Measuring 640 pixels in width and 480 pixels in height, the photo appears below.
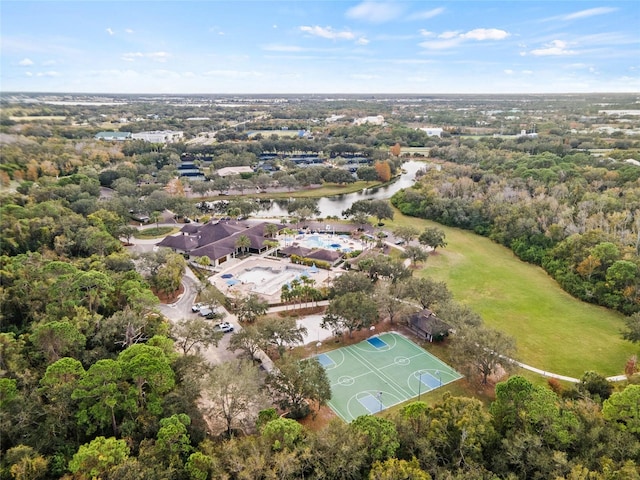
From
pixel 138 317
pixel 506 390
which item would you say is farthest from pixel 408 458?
pixel 138 317

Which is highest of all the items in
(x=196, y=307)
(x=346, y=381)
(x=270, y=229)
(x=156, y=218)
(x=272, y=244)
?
(x=270, y=229)

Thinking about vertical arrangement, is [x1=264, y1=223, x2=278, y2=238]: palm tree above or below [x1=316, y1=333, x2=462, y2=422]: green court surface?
above

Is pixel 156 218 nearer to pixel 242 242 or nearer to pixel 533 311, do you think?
pixel 242 242

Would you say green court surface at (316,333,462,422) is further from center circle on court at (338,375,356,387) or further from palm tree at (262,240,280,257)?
palm tree at (262,240,280,257)

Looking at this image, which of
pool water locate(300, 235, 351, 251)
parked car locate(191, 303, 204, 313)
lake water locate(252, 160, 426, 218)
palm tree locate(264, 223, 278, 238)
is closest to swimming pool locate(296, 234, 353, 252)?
pool water locate(300, 235, 351, 251)

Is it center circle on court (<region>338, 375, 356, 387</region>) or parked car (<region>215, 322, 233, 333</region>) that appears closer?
center circle on court (<region>338, 375, 356, 387</region>)

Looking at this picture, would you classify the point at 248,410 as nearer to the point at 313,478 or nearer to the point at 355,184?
the point at 313,478

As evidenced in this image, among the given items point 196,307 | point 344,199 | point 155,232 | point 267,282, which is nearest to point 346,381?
point 196,307
